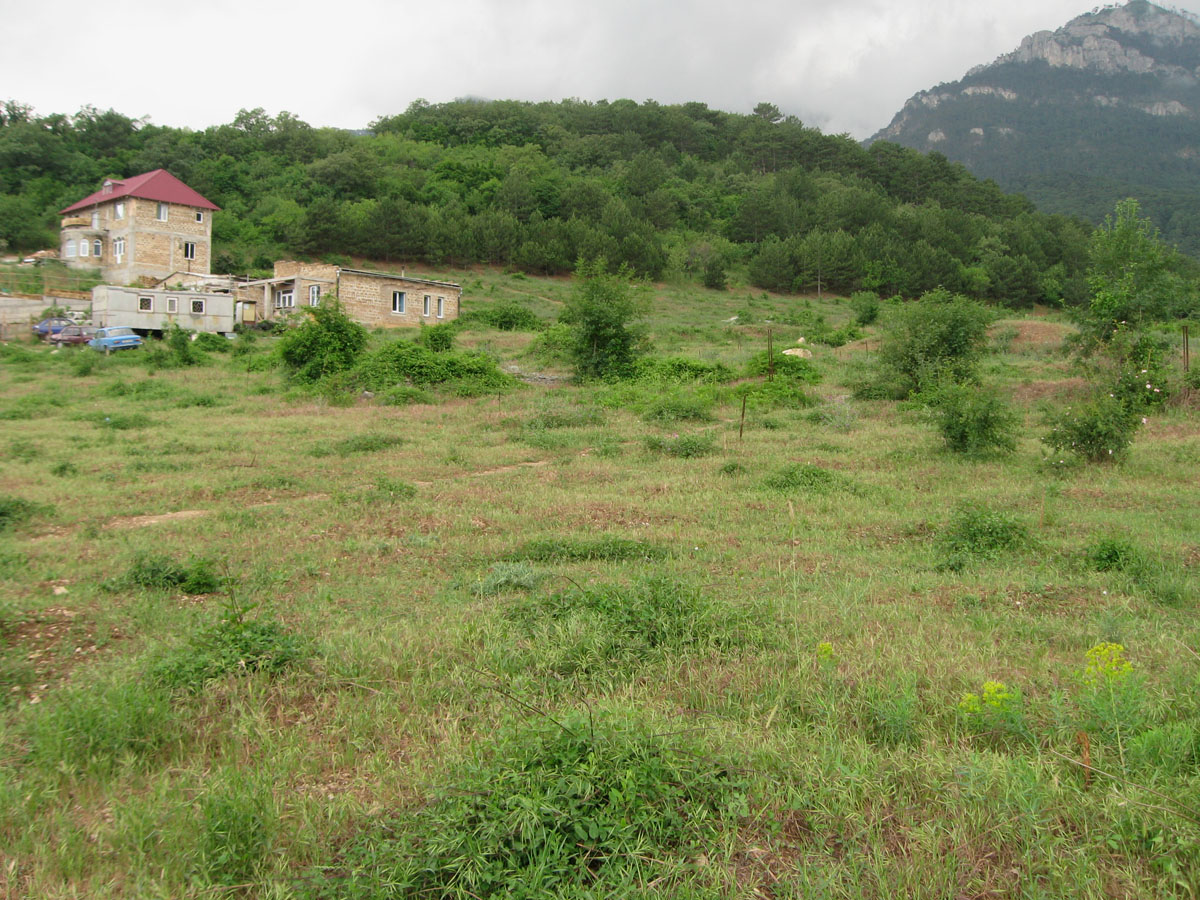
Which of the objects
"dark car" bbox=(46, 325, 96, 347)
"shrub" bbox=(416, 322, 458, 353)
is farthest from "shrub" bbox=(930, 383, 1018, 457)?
"dark car" bbox=(46, 325, 96, 347)

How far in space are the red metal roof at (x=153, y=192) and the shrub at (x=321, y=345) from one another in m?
30.2

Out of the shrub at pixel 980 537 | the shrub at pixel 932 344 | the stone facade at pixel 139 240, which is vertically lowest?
the shrub at pixel 980 537

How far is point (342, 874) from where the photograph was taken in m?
2.95

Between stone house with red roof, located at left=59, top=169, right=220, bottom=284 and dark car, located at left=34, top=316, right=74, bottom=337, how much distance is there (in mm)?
11893

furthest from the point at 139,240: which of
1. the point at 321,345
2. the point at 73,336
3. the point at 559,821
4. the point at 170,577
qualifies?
the point at 559,821

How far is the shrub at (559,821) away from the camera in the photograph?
2.86 meters

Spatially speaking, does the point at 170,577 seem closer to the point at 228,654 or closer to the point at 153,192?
the point at 228,654

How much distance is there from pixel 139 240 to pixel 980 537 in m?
52.3

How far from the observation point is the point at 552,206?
69.9 metres

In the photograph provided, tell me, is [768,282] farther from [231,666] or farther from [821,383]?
[231,666]

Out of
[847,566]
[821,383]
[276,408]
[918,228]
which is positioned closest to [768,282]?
[918,228]

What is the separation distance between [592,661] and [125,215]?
5375 cm

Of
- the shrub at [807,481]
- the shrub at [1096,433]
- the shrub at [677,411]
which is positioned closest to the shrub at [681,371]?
the shrub at [677,411]

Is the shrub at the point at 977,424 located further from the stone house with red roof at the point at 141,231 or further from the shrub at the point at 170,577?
the stone house with red roof at the point at 141,231
